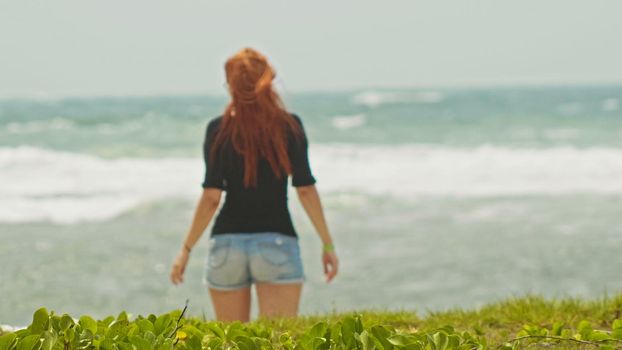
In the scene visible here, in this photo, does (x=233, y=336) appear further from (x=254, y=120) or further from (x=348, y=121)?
(x=348, y=121)

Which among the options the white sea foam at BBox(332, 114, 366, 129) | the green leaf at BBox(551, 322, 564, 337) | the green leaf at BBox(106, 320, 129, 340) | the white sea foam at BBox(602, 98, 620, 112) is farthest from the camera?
the white sea foam at BBox(602, 98, 620, 112)

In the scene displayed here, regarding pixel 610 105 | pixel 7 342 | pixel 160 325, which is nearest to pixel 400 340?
pixel 160 325

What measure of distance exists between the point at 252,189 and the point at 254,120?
370 millimetres

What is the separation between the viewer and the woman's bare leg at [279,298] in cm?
493

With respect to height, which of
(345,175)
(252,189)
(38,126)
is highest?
(38,126)

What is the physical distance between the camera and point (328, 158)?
88.3 ft

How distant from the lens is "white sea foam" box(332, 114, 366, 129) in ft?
134

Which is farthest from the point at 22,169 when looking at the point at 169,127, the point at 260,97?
the point at 260,97

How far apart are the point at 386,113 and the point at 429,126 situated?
7.86 m

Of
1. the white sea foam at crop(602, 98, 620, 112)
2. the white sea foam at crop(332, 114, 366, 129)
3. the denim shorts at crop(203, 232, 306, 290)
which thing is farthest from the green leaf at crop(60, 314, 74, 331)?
the white sea foam at crop(602, 98, 620, 112)

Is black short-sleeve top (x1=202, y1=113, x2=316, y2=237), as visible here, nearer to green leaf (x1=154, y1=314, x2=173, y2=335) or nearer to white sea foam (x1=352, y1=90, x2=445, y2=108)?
green leaf (x1=154, y1=314, x2=173, y2=335)

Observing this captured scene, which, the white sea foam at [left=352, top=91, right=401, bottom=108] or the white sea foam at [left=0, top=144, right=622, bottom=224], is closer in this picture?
the white sea foam at [left=0, top=144, right=622, bottom=224]

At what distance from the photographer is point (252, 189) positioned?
195 inches

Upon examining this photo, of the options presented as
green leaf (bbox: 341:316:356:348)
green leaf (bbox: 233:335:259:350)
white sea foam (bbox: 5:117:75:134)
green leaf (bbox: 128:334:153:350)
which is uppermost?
white sea foam (bbox: 5:117:75:134)
